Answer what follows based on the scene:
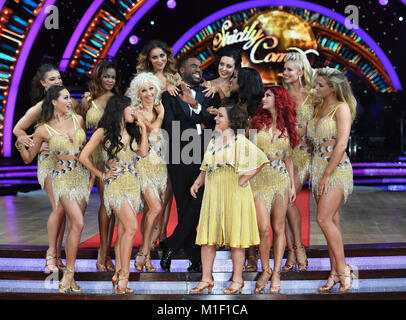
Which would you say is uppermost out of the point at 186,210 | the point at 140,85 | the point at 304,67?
the point at 304,67

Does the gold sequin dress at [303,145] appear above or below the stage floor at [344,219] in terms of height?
above

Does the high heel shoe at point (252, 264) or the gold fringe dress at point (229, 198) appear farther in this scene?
the high heel shoe at point (252, 264)

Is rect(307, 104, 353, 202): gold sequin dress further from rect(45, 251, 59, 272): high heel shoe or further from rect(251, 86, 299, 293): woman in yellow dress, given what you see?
rect(45, 251, 59, 272): high heel shoe

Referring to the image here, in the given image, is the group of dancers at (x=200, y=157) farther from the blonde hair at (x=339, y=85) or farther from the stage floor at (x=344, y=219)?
the stage floor at (x=344, y=219)

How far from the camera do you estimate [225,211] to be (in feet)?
12.7

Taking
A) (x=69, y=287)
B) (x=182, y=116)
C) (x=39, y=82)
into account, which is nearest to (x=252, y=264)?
(x=182, y=116)

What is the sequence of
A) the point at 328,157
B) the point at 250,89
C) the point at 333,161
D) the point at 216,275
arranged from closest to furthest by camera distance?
the point at 333,161 < the point at 328,157 < the point at 250,89 < the point at 216,275

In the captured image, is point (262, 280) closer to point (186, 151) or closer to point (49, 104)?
point (186, 151)

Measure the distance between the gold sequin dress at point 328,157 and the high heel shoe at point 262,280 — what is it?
679 millimetres

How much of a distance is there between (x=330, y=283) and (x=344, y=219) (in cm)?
266

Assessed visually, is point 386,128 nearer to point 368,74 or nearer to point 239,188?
point 368,74

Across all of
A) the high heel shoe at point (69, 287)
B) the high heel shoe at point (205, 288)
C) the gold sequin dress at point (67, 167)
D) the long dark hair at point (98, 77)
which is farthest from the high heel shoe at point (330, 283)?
the long dark hair at point (98, 77)

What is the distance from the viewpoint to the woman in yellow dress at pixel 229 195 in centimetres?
382

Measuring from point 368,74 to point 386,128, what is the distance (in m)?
1.40
